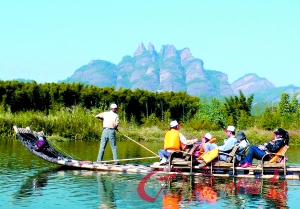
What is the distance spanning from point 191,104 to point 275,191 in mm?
35216

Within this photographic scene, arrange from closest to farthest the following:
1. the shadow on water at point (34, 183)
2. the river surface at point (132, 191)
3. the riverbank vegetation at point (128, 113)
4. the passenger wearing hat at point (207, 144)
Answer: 1. the river surface at point (132, 191)
2. the shadow on water at point (34, 183)
3. the passenger wearing hat at point (207, 144)
4. the riverbank vegetation at point (128, 113)

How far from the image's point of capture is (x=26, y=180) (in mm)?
14266

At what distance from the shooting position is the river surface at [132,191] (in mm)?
11232

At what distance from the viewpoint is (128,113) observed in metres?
46.0

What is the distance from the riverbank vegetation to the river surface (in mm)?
16096

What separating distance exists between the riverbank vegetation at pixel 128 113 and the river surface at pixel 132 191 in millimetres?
16096

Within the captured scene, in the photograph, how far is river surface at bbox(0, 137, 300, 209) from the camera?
11232mm

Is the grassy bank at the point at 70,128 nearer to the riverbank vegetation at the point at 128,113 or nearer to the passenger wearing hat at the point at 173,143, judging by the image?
the riverbank vegetation at the point at 128,113

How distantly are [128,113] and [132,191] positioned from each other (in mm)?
33454

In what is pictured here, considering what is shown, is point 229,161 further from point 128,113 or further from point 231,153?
point 128,113

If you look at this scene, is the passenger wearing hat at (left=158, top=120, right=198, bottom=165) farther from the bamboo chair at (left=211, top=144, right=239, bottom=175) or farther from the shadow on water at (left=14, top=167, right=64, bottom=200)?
the shadow on water at (left=14, top=167, right=64, bottom=200)

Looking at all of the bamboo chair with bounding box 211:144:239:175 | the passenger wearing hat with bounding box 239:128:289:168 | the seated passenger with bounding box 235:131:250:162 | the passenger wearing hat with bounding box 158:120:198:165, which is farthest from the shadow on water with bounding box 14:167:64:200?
the passenger wearing hat with bounding box 239:128:289:168

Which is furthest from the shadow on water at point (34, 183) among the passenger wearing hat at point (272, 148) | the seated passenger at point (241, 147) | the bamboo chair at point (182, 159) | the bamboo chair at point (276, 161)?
the bamboo chair at point (276, 161)

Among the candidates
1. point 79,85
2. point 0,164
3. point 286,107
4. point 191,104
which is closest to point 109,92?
point 79,85
